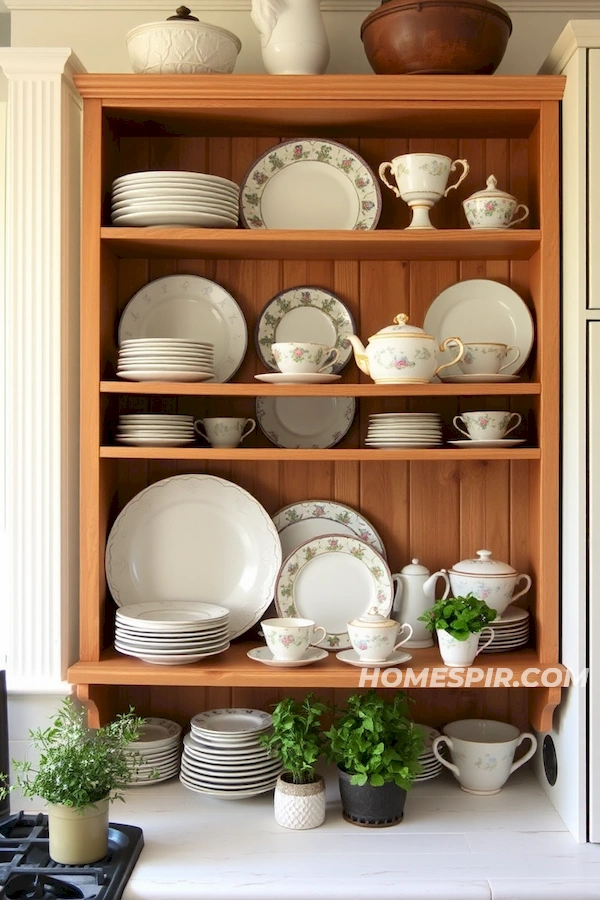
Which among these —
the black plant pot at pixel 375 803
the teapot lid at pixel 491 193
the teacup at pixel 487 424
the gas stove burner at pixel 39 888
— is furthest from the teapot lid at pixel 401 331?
the gas stove burner at pixel 39 888

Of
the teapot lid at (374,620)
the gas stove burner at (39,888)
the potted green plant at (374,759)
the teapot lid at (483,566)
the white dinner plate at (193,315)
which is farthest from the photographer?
the white dinner plate at (193,315)

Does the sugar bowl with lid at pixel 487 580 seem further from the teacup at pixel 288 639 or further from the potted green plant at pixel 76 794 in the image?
the potted green plant at pixel 76 794

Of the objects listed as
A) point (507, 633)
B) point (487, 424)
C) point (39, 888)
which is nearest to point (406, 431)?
point (487, 424)

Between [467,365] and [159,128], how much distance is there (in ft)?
2.95

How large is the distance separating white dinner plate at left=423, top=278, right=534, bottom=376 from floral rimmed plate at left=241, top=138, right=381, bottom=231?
0.91 ft

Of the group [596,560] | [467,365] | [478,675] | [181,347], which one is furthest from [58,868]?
[467,365]

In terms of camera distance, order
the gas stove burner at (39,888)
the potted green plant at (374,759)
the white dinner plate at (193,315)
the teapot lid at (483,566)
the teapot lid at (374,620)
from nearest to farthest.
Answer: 1. the gas stove burner at (39,888)
2. the potted green plant at (374,759)
3. the teapot lid at (374,620)
4. the teapot lid at (483,566)
5. the white dinner plate at (193,315)

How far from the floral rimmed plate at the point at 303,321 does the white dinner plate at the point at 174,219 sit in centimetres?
25

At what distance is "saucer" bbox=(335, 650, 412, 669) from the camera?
1.92 metres

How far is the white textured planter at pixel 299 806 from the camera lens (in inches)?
72.9

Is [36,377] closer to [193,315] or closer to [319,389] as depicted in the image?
[193,315]

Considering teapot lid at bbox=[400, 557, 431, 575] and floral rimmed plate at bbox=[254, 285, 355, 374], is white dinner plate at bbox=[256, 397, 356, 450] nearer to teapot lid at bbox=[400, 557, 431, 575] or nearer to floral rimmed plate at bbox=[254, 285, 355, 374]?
floral rimmed plate at bbox=[254, 285, 355, 374]

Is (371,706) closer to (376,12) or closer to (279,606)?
(279,606)

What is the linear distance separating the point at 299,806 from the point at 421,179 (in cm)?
134
